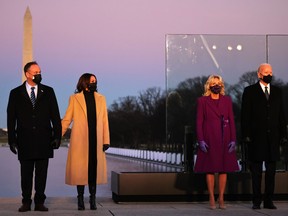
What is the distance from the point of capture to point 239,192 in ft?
34.1

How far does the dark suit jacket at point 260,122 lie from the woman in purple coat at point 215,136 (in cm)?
18

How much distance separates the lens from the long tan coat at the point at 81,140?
30.5ft

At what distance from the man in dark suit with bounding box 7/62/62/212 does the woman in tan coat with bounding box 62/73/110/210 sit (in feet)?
0.71

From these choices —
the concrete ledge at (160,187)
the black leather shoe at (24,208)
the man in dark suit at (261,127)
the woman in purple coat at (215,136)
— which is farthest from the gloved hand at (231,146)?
the black leather shoe at (24,208)

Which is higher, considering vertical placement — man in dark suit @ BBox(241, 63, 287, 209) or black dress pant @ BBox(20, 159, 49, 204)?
man in dark suit @ BBox(241, 63, 287, 209)

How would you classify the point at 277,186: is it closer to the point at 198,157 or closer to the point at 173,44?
the point at 198,157

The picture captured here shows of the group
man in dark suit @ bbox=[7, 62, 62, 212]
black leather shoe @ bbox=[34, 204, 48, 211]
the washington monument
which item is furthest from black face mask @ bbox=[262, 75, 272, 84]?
the washington monument

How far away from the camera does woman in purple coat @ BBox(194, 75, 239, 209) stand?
945 centimetres

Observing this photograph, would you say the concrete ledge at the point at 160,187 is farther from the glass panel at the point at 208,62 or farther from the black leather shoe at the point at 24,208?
the black leather shoe at the point at 24,208

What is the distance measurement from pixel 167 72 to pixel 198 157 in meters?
1.04

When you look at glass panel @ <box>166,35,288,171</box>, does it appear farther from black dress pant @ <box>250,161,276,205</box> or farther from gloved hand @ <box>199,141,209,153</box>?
black dress pant @ <box>250,161,276,205</box>

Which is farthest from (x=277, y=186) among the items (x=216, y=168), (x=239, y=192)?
(x=216, y=168)

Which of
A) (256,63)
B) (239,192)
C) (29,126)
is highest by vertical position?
(256,63)

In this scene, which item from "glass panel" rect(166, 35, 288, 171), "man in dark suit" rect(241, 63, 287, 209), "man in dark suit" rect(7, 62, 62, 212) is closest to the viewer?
"man in dark suit" rect(7, 62, 62, 212)
